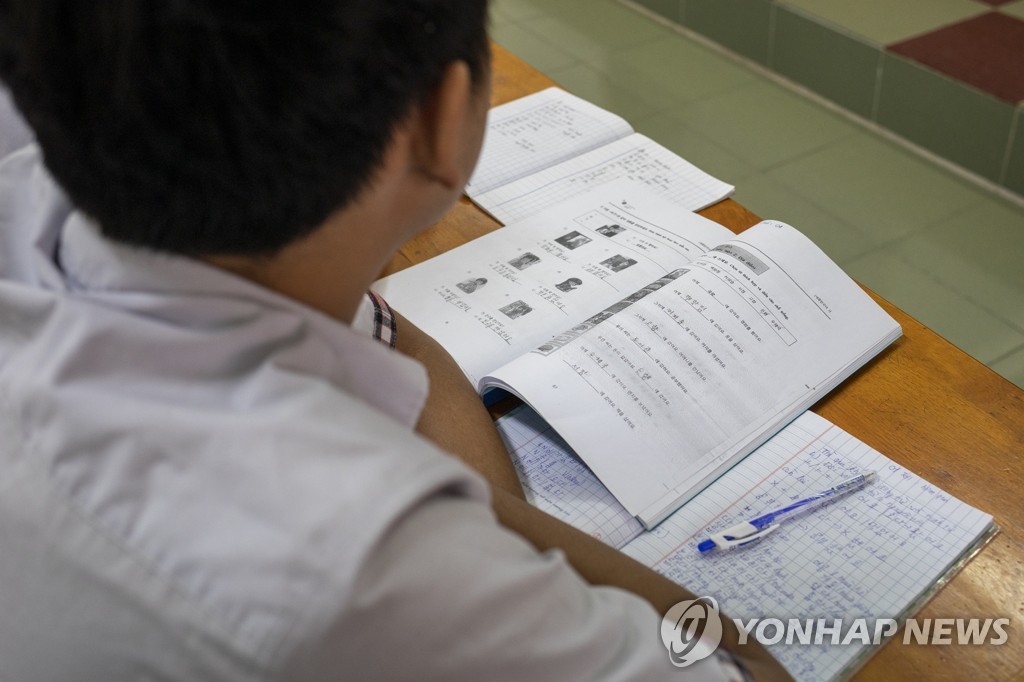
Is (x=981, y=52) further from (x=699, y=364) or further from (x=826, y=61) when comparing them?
(x=699, y=364)

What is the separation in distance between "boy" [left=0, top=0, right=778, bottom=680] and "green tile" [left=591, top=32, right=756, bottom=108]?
2266mm

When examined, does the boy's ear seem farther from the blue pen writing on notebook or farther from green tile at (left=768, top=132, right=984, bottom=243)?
green tile at (left=768, top=132, right=984, bottom=243)

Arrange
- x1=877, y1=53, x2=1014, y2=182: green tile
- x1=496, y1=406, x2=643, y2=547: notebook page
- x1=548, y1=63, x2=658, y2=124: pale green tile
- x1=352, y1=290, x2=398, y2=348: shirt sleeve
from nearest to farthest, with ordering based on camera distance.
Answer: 1. x1=496, y1=406, x2=643, y2=547: notebook page
2. x1=352, y1=290, x2=398, y2=348: shirt sleeve
3. x1=877, y1=53, x2=1014, y2=182: green tile
4. x1=548, y1=63, x2=658, y2=124: pale green tile

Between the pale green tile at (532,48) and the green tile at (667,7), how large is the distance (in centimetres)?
40

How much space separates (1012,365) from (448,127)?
4.97 feet

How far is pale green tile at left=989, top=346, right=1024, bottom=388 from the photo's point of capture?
5.66 feet

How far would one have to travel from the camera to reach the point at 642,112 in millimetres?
2609

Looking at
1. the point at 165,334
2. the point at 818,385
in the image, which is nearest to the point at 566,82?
the point at 818,385

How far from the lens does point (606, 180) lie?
4.10 ft

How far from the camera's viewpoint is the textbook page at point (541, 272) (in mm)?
996

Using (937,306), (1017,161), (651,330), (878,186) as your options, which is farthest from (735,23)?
(651,330)

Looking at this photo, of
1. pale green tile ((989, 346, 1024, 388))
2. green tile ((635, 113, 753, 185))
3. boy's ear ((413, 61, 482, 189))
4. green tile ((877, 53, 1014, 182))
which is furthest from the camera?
green tile ((635, 113, 753, 185))

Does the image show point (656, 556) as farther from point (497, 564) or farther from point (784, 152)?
point (784, 152)

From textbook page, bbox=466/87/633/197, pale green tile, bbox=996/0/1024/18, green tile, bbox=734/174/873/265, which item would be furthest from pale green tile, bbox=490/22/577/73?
textbook page, bbox=466/87/633/197
